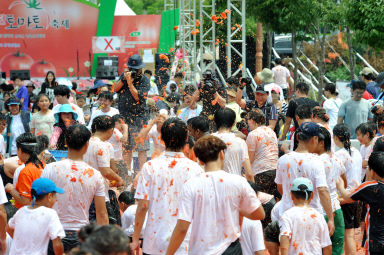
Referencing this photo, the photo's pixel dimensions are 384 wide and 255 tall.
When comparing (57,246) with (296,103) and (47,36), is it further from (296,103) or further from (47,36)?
(47,36)

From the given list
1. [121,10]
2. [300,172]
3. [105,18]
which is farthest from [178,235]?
[121,10]

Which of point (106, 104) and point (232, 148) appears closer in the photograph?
point (232, 148)

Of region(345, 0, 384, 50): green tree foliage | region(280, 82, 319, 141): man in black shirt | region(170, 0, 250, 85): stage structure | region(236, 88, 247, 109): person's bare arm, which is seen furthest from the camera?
region(170, 0, 250, 85): stage structure

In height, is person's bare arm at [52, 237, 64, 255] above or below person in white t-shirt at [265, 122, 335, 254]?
below

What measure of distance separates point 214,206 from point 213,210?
0.03m

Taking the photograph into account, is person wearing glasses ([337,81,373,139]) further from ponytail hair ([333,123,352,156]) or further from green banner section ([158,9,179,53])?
green banner section ([158,9,179,53])

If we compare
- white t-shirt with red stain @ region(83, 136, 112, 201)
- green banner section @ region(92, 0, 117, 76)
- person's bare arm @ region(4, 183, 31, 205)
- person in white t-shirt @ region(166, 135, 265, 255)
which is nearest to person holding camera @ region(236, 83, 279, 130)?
white t-shirt with red stain @ region(83, 136, 112, 201)

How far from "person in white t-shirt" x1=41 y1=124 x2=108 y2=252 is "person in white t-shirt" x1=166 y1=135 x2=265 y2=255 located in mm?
936

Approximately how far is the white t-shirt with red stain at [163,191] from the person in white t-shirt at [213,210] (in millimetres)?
407

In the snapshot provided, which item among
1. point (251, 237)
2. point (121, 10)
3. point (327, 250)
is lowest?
point (327, 250)

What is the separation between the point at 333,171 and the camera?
661cm

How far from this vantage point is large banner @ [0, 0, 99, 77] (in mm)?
25688

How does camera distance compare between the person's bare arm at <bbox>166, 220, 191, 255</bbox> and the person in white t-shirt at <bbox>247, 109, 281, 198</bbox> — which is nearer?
the person's bare arm at <bbox>166, 220, 191, 255</bbox>

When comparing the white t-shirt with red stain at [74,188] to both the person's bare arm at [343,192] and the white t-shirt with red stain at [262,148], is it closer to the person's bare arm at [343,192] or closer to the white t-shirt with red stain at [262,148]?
the person's bare arm at [343,192]
